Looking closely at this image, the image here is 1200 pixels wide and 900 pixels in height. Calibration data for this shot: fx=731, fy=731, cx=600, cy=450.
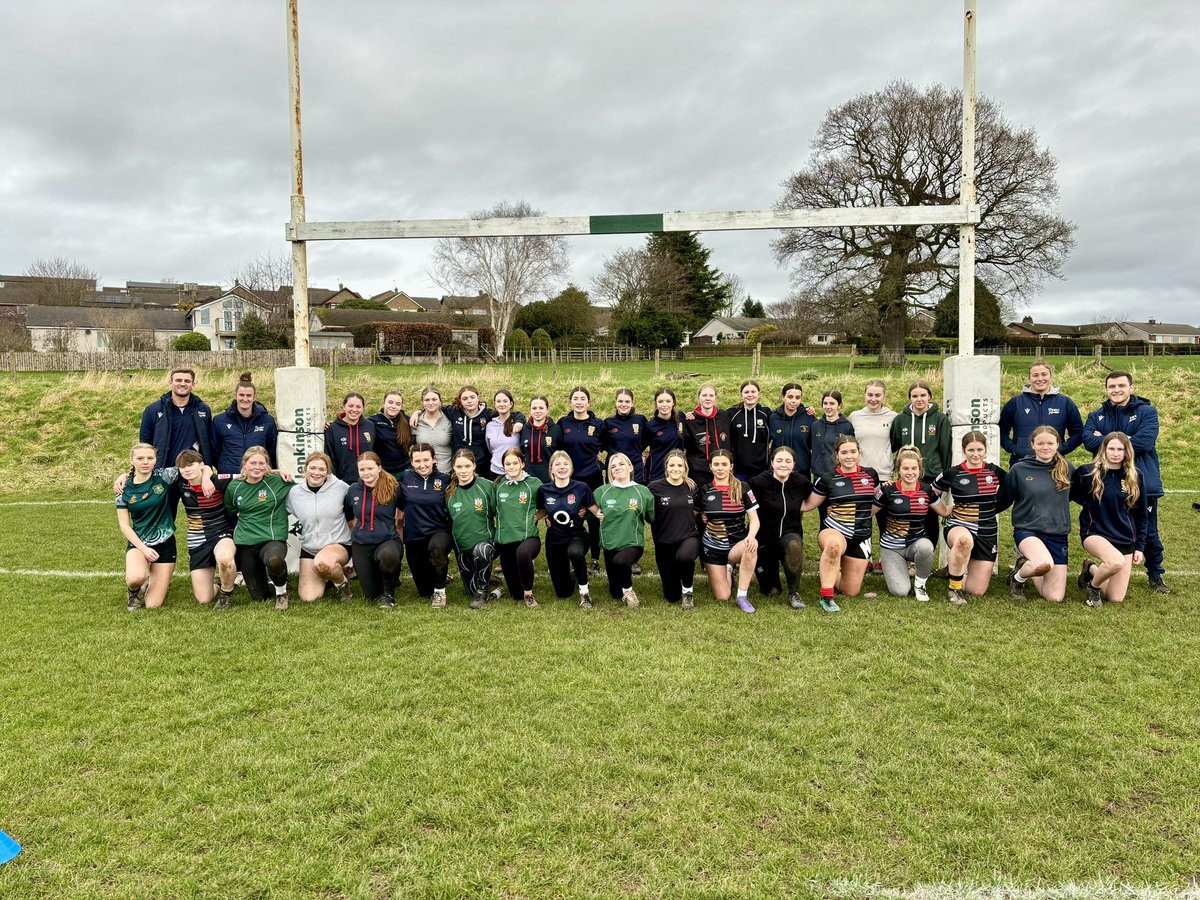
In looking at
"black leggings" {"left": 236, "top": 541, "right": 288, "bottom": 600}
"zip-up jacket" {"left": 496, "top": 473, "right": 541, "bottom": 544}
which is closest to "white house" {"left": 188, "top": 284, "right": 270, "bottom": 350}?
"black leggings" {"left": 236, "top": 541, "right": 288, "bottom": 600}

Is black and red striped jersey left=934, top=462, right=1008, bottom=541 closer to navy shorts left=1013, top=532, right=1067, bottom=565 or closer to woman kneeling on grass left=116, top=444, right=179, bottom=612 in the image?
navy shorts left=1013, top=532, right=1067, bottom=565

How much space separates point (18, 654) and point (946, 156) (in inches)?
1031

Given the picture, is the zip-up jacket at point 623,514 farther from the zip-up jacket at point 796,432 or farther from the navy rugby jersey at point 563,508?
the zip-up jacket at point 796,432

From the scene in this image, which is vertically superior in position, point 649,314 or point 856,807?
point 649,314

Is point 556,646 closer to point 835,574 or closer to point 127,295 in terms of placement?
point 835,574

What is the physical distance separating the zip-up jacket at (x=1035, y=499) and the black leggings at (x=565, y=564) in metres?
3.16

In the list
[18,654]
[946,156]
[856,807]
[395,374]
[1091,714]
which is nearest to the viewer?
[856,807]

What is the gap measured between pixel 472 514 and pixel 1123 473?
4874mm

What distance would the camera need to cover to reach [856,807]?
9.09 ft

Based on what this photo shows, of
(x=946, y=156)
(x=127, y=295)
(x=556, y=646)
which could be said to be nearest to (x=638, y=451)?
(x=556, y=646)

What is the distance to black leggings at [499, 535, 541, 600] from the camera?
540 centimetres

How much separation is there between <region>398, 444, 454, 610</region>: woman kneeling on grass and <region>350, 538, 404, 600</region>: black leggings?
145mm

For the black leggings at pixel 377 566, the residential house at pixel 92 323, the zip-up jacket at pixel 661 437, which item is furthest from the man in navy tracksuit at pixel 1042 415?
the residential house at pixel 92 323

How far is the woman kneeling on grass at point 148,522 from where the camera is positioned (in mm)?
5398
